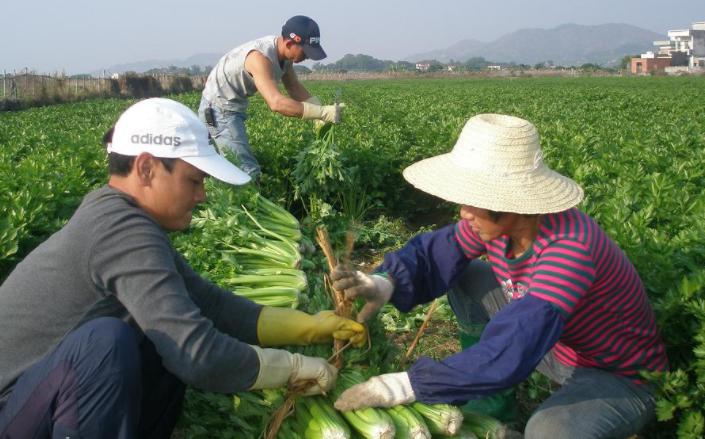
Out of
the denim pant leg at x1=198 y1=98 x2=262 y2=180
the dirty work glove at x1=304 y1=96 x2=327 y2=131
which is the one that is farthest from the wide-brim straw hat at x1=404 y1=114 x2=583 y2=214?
the dirty work glove at x1=304 y1=96 x2=327 y2=131

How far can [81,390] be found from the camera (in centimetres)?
232

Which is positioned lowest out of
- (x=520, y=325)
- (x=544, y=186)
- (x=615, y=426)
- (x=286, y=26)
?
(x=615, y=426)

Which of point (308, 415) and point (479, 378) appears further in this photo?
point (308, 415)

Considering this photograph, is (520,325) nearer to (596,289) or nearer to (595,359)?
(596,289)

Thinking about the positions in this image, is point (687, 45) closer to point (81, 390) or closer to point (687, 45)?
point (687, 45)

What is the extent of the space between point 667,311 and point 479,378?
42.5 inches

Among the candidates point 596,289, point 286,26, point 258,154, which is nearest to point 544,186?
point 596,289

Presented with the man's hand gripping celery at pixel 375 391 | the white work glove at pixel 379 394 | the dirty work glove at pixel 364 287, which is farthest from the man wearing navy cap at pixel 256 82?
the white work glove at pixel 379 394

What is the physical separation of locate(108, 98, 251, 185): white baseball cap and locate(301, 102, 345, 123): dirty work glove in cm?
403

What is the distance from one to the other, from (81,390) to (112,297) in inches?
16.0

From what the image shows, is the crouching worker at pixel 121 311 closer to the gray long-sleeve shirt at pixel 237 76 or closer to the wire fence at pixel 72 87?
the gray long-sleeve shirt at pixel 237 76

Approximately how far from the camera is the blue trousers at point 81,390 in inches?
91.6

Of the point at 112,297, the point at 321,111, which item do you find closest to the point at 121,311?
the point at 112,297

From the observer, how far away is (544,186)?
272 cm
